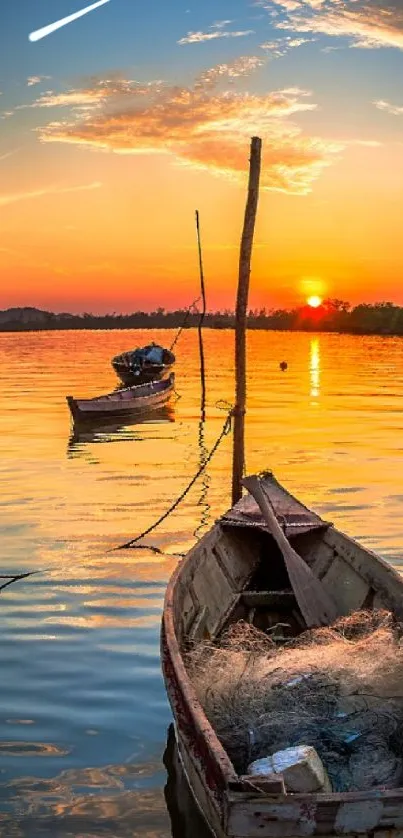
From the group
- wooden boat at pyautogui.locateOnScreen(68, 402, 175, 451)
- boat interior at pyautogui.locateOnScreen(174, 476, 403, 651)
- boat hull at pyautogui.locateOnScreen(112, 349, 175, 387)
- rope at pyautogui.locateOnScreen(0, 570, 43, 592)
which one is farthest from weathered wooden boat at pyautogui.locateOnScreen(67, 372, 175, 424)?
boat interior at pyautogui.locateOnScreen(174, 476, 403, 651)

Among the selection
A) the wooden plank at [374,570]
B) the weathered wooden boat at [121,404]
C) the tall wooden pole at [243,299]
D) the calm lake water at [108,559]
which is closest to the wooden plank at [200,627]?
the calm lake water at [108,559]

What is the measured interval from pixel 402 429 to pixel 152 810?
83.9 feet

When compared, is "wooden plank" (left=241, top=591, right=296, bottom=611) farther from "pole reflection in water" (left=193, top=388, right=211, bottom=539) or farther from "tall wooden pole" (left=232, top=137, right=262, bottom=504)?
"tall wooden pole" (left=232, top=137, right=262, bottom=504)

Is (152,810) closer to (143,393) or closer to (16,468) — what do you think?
(16,468)

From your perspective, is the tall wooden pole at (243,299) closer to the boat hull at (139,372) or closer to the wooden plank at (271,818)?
the wooden plank at (271,818)

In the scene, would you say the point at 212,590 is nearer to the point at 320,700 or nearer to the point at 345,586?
the point at 345,586

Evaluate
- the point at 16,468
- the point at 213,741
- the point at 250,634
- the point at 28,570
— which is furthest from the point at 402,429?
the point at 213,741

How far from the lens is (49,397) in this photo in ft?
148

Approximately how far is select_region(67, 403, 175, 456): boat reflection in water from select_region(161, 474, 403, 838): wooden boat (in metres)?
15.0

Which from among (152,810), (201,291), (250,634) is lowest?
(152,810)

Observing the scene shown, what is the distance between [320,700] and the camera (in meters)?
6.27

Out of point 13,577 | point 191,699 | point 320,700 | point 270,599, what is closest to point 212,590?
point 270,599

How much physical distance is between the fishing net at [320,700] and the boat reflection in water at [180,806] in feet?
2.80

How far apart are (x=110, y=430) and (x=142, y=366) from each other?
1360 centimetres
